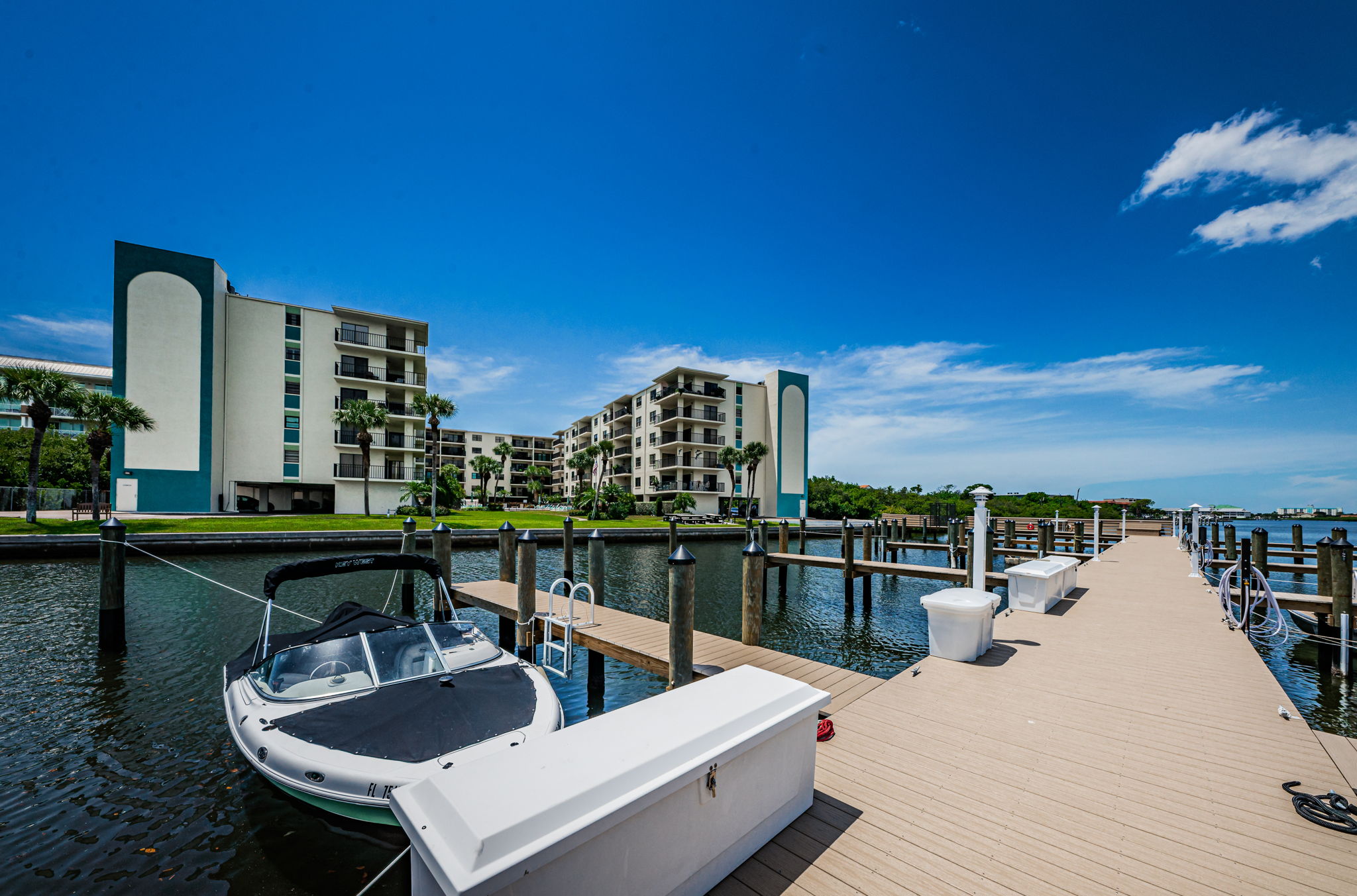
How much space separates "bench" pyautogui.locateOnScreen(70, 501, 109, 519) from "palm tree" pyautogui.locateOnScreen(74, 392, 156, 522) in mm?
2570

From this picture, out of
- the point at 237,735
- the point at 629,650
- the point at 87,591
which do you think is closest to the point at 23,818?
the point at 237,735

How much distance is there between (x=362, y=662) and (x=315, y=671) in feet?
1.60

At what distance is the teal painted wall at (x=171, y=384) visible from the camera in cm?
3656

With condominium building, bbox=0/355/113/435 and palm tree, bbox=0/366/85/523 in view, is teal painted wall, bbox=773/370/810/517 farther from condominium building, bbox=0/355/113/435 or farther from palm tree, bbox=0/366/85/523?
condominium building, bbox=0/355/113/435

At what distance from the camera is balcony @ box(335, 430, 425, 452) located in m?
42.4

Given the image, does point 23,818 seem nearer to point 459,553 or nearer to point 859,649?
point 859,649

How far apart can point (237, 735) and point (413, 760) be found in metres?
2.48

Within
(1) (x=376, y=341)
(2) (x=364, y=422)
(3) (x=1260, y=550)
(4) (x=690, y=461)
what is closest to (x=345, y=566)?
(3) (x=1260, y=550)

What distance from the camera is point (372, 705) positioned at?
5840mm

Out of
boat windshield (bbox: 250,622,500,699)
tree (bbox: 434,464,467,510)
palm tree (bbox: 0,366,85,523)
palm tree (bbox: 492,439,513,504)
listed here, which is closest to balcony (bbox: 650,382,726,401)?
tree (bbox: 434,464,467,510)

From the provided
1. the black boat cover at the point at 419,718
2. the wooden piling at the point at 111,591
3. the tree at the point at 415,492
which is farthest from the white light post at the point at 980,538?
the tree at the point at 415,492

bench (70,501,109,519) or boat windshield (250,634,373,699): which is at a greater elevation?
boat windshield (250,634,373,699)

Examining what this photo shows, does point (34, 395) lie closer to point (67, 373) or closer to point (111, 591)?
point (111, 591)

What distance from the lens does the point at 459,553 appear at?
29.6 metres
